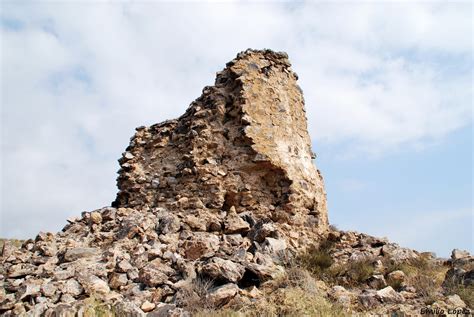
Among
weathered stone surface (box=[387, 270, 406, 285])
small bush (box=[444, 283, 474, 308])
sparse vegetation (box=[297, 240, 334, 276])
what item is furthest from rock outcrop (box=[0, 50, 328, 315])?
small bush (box=[444, 283, 474, 308])

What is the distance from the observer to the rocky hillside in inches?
235

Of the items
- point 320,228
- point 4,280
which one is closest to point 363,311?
point 320,228

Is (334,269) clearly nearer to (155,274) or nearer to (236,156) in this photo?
(236,156)

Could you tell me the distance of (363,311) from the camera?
6.01 metres

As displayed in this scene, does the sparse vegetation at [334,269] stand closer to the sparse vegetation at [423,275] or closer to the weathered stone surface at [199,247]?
the sparse vegetation at [423,275]

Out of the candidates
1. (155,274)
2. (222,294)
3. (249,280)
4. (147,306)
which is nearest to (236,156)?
(249,280)

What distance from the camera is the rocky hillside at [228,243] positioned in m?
5.98

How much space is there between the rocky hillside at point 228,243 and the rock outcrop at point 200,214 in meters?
0.02

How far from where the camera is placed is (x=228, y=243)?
25.5ft

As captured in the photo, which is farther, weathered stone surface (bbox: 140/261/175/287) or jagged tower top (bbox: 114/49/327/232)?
jagged tower top (bbox: 114/49/327/232)

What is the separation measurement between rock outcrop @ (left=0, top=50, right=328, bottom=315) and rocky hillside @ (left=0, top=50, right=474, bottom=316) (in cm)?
2

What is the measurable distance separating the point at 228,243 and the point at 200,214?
122 centimetres

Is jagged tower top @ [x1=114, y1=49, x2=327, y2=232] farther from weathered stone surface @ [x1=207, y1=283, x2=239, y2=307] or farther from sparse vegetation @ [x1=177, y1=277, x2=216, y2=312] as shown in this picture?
weathered stone surface @ [x1=207, y1=283, x2=239, y2=307]

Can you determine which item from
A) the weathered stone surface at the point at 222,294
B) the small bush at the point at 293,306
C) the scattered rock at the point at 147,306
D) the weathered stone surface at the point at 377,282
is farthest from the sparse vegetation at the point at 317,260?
the scattered rock at the point at 147,306
